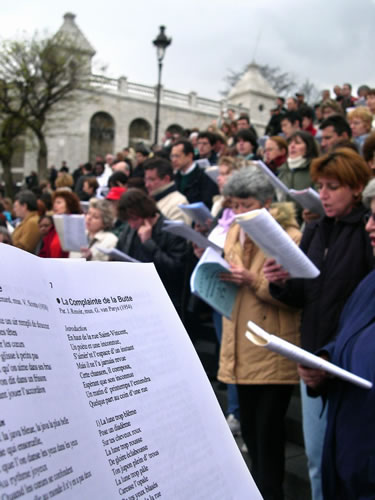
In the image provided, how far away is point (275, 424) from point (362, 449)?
106 centimetres

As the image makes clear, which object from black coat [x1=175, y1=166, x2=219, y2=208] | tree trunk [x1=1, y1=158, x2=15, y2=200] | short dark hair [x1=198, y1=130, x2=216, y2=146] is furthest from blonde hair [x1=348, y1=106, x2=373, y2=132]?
tree trunk [x1=1, y1=158, x2=15, y2=200]

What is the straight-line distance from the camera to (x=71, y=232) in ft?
15.4

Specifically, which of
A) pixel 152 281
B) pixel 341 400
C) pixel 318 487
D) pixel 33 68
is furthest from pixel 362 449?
pixel 33 68

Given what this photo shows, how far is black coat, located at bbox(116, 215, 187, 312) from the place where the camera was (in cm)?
373

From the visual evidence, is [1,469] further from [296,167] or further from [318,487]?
[296,167]

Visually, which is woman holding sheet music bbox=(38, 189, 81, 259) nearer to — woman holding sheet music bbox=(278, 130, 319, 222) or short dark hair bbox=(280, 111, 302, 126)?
woman holding sheet music bbox=(278, 130, 319, 222)

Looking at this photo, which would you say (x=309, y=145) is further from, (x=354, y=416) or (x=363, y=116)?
(x=354, y=416)

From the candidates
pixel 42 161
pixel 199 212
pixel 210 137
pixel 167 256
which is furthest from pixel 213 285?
pixel 42 161

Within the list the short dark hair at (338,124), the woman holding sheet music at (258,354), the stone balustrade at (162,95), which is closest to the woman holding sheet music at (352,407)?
the woman holding sheet music at (258,354)

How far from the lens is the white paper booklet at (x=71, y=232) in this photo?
462cm

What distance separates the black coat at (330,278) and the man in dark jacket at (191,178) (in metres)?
3.35

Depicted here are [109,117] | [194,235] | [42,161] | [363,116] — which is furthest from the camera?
[109,117]

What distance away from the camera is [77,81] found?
98.0 ft

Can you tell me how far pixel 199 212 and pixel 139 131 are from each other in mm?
37735
